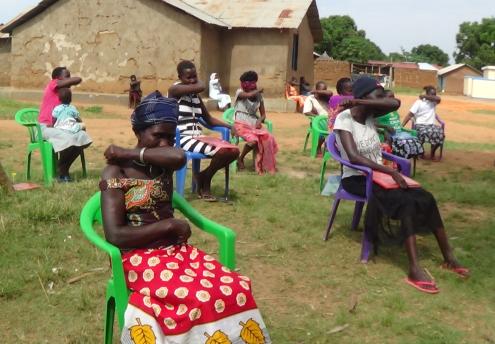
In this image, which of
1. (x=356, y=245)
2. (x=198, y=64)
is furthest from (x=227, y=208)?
(x=198, y=64)

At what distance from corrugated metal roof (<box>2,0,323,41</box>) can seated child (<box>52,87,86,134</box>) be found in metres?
11.0

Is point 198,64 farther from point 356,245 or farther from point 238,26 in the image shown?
point 356,245

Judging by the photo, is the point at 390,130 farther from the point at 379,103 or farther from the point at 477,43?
the point at 477,43

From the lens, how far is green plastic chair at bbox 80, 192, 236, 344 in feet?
8.44

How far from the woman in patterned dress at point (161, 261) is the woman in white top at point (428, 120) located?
294 inches

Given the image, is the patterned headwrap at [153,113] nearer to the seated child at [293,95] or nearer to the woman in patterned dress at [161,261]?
the woman in patterned dress at [161,261]

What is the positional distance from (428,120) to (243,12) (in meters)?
10.7

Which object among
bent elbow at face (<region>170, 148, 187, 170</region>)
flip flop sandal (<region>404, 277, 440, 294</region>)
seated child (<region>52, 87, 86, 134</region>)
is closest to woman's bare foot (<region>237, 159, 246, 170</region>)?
seated child (<region>52, 87, 86, 134</region>)

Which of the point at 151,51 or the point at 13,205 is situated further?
the point at 151,51

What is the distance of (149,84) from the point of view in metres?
18.1

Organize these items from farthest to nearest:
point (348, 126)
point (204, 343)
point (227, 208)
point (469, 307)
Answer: point (227, 208) → point (348, 126) → point (469, 307) → point (204, 343)

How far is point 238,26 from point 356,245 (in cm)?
1454

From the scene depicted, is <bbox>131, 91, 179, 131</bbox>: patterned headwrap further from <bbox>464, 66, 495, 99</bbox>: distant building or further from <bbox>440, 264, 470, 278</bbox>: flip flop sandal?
<bbox>464, 66, 495, 99</bbox>: distant building

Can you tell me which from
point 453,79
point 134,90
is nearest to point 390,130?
point 134,90
